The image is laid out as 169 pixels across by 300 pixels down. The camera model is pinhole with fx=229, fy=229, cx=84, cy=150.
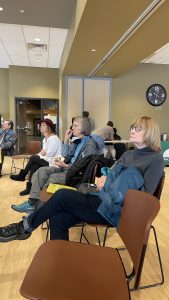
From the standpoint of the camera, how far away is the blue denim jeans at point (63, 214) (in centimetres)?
169

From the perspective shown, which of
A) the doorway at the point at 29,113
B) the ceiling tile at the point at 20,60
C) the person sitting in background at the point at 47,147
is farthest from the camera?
the doorway at the point at 29,113

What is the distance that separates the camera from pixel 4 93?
8266 millimetres

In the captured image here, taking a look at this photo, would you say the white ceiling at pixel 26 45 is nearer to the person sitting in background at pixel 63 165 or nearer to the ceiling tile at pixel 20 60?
the ceiling tile at pixel 20 60

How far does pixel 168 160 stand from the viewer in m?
6.61

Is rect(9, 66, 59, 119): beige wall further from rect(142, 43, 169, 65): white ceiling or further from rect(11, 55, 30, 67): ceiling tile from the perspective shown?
rect(142, 43, 169, 65): white ceiling

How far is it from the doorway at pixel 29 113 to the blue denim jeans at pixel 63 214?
673 cm

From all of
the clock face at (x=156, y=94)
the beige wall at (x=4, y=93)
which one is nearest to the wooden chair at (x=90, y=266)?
the clock face at (x=156, y=94)

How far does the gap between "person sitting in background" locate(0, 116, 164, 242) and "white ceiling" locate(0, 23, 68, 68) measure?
394cm

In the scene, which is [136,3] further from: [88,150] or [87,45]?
[88,150]

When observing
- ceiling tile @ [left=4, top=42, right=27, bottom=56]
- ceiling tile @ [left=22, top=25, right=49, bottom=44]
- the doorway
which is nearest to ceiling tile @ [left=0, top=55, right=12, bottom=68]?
ceiling tile @ [left=4, top=42, right=27, bottom=56]

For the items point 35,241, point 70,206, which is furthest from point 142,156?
point 35,241

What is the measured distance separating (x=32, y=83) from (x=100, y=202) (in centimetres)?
693

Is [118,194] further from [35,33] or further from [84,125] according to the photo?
[35,33]

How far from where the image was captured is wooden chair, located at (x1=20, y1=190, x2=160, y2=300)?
1.02m
